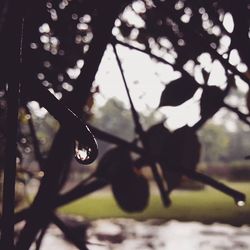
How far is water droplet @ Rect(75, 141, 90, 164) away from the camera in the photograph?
17.3 inches

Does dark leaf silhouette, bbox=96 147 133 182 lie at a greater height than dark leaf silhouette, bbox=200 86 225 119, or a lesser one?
lesser

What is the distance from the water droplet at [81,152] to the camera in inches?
17.3

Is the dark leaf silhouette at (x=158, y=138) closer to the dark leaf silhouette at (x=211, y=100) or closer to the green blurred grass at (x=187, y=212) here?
the dark leaf silhouette at (x=211, y=100)

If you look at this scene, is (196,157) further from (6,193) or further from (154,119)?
(154,119)

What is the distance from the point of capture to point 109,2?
3.01 feet

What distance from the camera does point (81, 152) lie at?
44cm

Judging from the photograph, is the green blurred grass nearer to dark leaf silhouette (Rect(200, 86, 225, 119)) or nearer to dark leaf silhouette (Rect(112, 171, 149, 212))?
dark leaf silhouette (Rect(112, 171, 149, 212))

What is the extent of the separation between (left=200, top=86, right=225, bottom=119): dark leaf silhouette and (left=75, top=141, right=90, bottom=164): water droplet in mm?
734

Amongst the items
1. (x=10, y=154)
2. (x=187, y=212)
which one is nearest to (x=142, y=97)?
(x=10, y=154)

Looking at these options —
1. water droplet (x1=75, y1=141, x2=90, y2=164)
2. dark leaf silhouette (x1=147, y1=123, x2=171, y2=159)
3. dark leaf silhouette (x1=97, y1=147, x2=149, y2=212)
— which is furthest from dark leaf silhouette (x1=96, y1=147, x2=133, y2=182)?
water droplet (x1=75, y1=141, x2=90, y2=164)

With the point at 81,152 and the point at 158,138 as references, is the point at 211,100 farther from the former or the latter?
the point at 81,152

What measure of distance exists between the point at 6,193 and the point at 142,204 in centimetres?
119

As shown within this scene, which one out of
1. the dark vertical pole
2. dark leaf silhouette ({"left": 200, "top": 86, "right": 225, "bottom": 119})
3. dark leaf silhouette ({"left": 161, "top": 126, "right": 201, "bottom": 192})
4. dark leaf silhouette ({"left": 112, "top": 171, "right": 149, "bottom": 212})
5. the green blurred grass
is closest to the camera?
the dark vertical pole

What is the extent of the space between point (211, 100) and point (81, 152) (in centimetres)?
75
